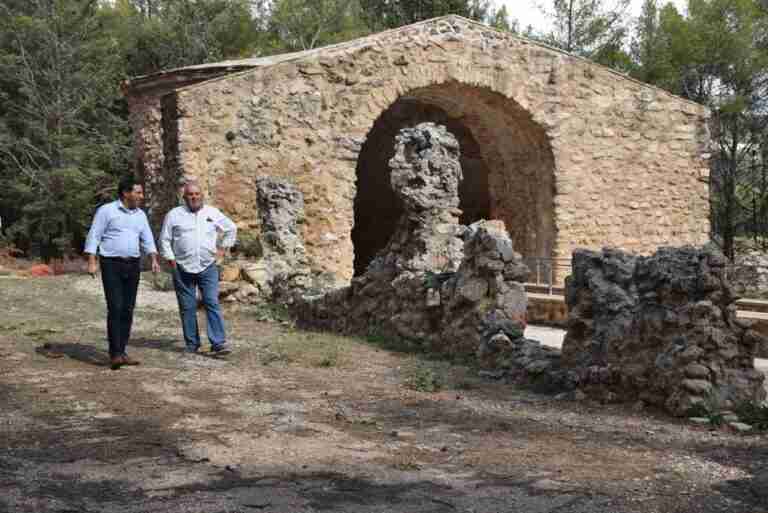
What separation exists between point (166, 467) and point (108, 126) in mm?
24156

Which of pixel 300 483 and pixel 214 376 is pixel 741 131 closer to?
pixel 214 376

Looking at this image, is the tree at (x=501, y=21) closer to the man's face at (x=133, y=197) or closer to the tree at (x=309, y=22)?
the tree at (x=309, y=22)

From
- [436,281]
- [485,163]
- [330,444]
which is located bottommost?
[330,444]

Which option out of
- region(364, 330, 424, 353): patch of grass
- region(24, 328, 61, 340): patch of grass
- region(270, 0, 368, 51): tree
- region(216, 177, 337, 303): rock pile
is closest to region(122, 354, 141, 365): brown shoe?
region(24, 328, 61, 340): patch of grass

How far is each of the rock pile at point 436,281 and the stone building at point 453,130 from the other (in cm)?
410

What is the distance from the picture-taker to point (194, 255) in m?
7.08

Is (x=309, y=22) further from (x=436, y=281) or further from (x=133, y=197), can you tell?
(x=133, y=197)

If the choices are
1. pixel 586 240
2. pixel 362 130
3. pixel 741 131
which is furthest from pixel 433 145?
pixel 741 131

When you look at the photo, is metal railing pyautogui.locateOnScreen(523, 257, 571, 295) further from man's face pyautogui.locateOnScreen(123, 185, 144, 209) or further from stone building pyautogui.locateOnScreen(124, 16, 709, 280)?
man's face pyautogui.locateOnScreen(123, 185, 144, 209)

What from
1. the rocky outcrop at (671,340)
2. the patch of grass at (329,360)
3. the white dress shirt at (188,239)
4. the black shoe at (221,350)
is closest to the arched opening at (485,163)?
the white dress shirt at (188,239)

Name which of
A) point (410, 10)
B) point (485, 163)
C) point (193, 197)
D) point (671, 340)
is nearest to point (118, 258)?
point (193, 197)

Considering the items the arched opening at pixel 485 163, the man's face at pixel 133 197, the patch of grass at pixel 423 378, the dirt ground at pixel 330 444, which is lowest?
the dirt ground at pixel 330 444

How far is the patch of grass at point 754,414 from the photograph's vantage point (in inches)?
182

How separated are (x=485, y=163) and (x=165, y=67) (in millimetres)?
16295
